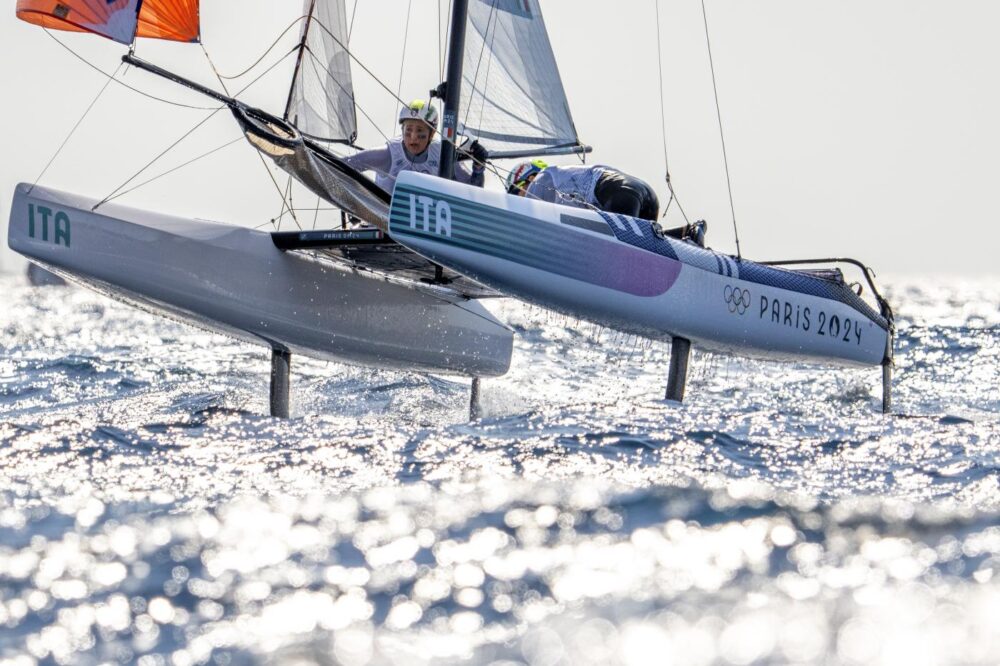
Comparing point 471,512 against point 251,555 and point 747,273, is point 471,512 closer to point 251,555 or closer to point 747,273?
point 251,555

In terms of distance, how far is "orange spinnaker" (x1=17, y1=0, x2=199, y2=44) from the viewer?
197 inches

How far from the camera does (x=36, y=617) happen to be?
2.78 metres

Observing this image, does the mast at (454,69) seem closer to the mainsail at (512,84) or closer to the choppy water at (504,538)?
the mainsail at (512,84)

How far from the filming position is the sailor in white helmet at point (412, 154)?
663 cm

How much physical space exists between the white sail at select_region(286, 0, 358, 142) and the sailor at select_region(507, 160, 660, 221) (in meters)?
1.07

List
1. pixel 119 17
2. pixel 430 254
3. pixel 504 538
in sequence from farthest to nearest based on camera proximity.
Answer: pixel 430 254 → pixel 119 17 → pixel 504 538

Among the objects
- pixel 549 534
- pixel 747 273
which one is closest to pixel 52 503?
pixel 549 534

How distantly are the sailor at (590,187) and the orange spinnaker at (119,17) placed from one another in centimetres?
192

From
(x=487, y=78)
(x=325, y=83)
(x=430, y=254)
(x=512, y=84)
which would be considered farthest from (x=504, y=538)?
(x=512, y=84)

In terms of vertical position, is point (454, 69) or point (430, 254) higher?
point (454, 69)

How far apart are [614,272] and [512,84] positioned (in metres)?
1.77

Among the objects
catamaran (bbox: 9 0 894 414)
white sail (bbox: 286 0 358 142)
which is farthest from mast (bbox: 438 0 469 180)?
white sail (bbox: 286 0 358 142)

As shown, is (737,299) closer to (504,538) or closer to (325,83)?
(325,83)

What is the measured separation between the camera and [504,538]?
3416 millimetres
